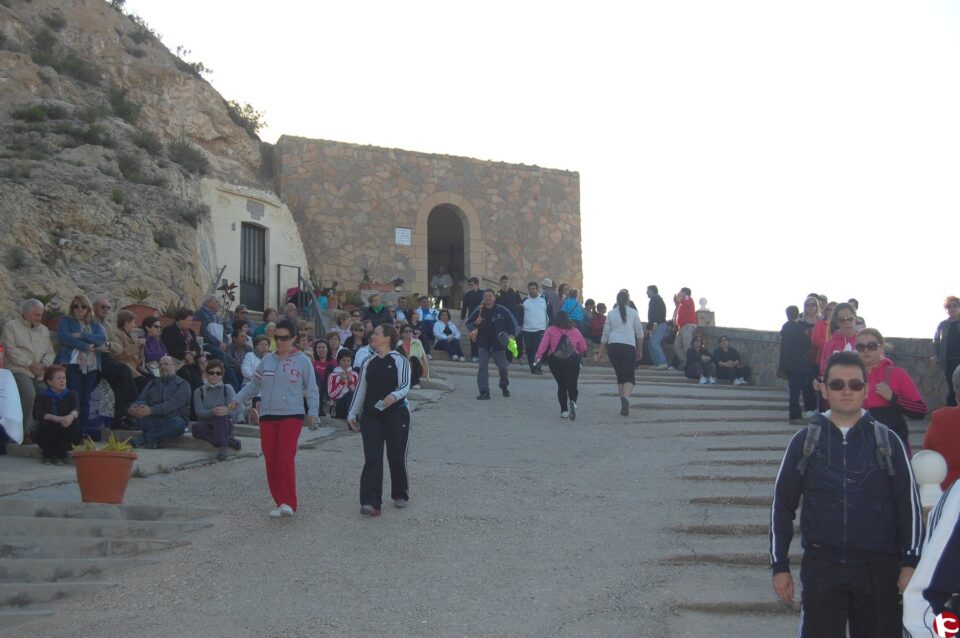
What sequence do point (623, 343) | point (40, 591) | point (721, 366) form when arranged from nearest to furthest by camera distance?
point (40, 591)
point (623, 343)
point (721, 366)

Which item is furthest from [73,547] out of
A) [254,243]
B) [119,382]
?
[254,243]

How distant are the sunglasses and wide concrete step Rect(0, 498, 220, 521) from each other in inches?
221

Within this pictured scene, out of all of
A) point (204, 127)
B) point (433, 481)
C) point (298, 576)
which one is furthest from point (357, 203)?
point (298, 576)

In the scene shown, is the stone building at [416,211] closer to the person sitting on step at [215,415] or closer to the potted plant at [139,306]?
the potted plant at [139,306]

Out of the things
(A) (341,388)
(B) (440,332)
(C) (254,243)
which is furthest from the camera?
(C) (254,243)

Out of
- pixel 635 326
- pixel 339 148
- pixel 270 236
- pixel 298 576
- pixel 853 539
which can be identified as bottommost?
pixel 298 576

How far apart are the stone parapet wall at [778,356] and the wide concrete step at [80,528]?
1019 centimetres

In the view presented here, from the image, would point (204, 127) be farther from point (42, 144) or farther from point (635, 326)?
point (635, 326)

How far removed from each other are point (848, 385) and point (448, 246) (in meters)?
27.6

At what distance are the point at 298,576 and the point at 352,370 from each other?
238 inches

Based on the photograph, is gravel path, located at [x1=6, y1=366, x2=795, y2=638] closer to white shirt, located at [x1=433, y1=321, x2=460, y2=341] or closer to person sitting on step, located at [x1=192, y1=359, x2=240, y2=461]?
person sitting on step, located at [x1=192, y1=359, x2=240, y2=461]

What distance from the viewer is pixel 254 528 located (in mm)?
8148

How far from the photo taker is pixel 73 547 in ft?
24.5

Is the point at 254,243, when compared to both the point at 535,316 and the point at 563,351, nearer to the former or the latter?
the point at 535,316
